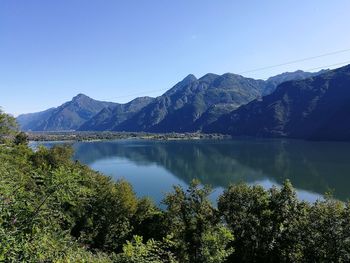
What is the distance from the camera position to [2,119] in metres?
43.5

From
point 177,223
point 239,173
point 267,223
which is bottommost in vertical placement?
point 239,173

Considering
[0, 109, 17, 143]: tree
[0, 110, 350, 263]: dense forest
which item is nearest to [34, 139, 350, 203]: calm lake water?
[0, 110, 350, 263]: dense forest

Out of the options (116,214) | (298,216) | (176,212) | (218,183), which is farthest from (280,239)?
(218,183)

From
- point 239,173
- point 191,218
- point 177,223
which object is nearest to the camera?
point 191,218

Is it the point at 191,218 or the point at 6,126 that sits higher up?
the point at 6,126

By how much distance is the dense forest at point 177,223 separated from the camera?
7.66 metres

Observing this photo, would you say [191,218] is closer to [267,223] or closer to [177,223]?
[177,223]

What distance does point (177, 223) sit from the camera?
31047 millimetres

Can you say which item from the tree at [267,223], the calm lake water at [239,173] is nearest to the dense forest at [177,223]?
the tree at [267,223]

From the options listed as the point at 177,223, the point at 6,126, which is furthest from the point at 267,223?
the point at 6,126

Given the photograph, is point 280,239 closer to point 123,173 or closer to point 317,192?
point 317,192

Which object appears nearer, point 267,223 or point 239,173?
point 267,223

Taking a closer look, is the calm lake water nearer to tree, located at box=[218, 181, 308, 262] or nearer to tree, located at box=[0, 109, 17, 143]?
tree, located at box=[0, 109, 17, 143]

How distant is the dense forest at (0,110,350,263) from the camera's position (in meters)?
7.66
